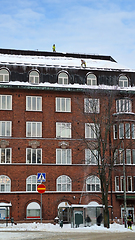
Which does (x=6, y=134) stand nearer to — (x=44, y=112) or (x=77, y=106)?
(x=44, y=112)

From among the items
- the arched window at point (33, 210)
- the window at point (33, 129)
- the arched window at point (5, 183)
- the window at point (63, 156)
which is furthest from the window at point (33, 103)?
the arched window at point (33, 210)

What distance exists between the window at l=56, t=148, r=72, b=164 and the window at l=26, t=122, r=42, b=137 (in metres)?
3.07

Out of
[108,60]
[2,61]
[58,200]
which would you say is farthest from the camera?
[108,60]

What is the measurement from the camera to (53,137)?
4841 cm

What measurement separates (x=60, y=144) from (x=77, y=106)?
5.12 meters

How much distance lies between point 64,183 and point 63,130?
623 centimetres

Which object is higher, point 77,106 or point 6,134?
point 77,106

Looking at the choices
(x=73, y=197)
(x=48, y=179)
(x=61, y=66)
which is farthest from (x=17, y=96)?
(x=73, y=197)

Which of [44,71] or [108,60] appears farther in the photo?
[108,60]

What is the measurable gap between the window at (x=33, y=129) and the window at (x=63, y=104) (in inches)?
121

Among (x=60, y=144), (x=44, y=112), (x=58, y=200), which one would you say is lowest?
(x=58, y=200)

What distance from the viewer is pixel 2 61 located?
50.3 metres

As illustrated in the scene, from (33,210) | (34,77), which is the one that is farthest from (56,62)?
(33,210)

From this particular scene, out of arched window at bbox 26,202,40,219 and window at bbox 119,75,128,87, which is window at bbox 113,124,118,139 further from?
arched window at bbox 26,202,40,219
